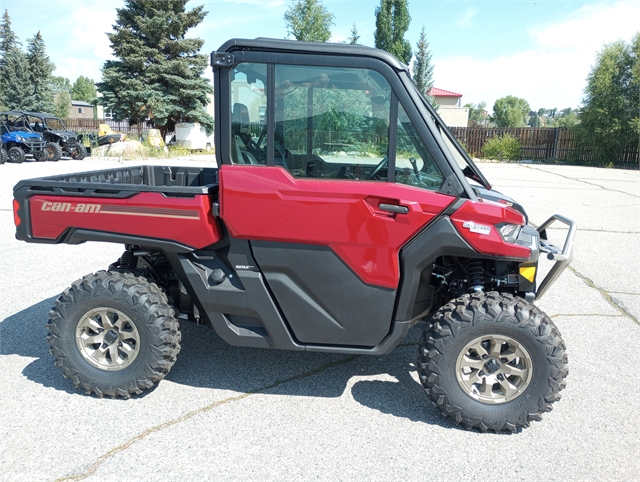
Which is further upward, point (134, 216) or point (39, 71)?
point (39, 71)

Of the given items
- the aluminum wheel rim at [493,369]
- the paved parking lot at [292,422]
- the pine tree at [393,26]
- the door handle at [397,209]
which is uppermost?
the pine tree at [393,26]

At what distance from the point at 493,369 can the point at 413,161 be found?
4.50ft

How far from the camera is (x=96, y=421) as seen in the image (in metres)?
3.11

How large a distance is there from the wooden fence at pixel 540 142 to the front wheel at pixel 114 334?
2822 cm

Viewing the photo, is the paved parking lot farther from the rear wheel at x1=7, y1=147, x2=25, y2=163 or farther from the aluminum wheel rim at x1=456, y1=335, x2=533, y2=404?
the rear wheel at x1=7, y1=147, x2=25, y2=163

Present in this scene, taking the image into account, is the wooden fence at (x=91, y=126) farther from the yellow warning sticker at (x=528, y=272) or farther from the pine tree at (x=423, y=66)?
the yellow warning sticker at (x=528, y=272)

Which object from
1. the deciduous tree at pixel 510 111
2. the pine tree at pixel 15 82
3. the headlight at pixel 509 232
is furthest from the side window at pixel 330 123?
the deciduous tree at pixel 510 111

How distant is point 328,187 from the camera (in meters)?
2.99

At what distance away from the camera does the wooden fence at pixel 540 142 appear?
2927 centimetres

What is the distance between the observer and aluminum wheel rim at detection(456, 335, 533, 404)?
3.07 metres

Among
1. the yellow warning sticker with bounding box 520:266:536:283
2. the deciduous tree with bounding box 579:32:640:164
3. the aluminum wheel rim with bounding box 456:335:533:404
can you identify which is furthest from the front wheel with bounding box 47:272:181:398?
the deciduous tree with bounding box 579:32:640:164

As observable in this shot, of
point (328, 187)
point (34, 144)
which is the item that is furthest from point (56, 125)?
point (328, 187)

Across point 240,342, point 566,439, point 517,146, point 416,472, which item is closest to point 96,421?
point 240,342

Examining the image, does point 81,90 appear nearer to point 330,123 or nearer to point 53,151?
point 53,151
